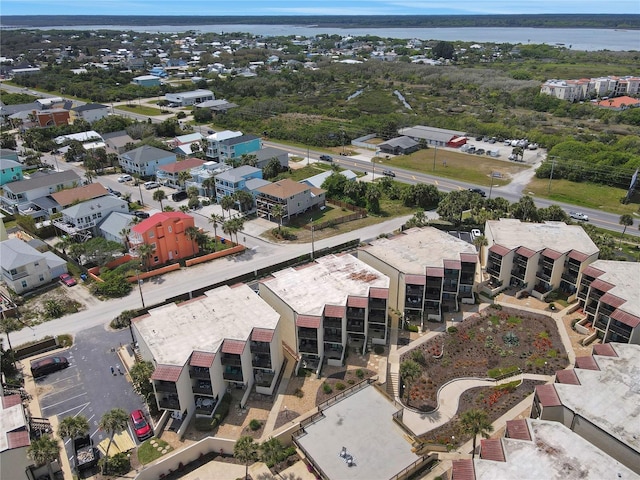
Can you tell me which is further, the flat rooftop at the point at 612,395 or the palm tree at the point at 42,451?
the flat rooftop at the point at 612,395

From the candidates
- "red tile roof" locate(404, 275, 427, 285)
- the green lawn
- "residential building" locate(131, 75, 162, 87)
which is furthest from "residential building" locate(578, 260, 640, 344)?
"residential building" locate(131, 75, 162, 87)

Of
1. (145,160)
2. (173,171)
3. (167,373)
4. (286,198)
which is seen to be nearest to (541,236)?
(286,198)

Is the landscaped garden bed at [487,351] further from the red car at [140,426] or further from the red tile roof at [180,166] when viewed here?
the red tile roof at [180,166]

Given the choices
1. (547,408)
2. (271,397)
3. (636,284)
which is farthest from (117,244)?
(636,284)

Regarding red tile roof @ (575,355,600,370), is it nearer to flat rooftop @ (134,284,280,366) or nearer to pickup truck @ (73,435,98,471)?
flat rooftop @ (134,284,280,366)

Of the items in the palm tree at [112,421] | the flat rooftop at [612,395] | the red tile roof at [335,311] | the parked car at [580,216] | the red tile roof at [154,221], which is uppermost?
the red tile roof at [154,221]

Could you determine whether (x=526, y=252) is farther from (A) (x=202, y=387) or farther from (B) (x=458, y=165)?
(B) (x=458, y=165)

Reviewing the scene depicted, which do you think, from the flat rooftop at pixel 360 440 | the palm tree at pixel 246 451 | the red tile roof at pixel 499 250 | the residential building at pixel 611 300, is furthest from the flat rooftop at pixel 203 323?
the residential building at pixel 611 300
